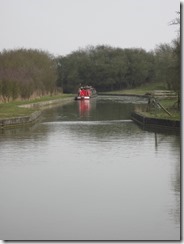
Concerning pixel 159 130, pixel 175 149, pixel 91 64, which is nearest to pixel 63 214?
pixel 175 149

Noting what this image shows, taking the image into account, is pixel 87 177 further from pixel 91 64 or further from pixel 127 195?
pixel 91 64

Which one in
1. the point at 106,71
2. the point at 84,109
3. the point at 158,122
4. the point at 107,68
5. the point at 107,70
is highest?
the point at 107,68

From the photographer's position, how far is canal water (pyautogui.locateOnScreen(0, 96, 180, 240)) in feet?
20.0

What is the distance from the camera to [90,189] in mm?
8727

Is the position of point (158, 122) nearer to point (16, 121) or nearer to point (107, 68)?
point (16, 121)

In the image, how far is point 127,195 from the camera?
8078 millimetres

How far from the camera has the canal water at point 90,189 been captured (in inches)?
240

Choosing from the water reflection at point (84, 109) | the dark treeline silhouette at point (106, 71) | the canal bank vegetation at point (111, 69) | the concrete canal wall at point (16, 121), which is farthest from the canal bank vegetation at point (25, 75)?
the concrete canal wall at point (16, 121)

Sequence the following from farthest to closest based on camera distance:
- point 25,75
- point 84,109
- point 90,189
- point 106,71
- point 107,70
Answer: point 107,70 → point 106,71 → point 25,75 → point 84,109 → point 90,189

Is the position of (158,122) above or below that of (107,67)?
below

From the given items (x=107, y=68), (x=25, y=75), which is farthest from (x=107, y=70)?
(x=25, y=75)

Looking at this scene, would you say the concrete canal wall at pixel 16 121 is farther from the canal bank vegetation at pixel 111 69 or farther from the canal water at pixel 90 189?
the canal bank vegetation at pixel 111 69

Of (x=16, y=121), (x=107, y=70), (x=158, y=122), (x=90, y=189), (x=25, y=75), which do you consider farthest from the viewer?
(x=107, y=70)

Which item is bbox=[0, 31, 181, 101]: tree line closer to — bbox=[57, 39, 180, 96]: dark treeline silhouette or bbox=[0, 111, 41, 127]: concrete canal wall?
bbox=[57, 39, 180, 96]: dark treeline silhouette
